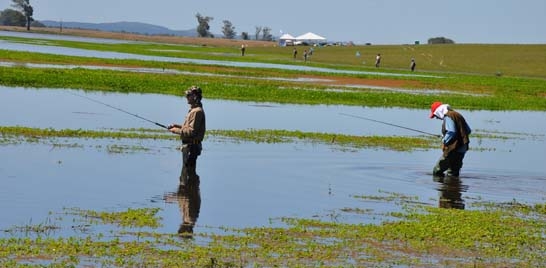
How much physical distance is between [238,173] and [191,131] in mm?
2673

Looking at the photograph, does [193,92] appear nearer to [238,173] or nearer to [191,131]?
[191,131]

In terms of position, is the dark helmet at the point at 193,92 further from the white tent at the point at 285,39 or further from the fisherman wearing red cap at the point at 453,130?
the white tent at the point at 285,39

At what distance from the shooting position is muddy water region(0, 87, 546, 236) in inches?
607

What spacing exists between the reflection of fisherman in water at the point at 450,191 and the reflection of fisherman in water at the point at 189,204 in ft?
12.4

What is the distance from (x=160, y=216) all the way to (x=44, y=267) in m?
3.65

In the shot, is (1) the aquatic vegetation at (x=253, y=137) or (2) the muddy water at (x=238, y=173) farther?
(1) the aquatic vegetation at (x=253, y=137)

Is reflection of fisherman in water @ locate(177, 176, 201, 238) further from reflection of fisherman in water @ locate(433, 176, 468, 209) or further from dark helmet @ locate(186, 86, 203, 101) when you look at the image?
reflection of fisherman in water @ locate(433, 176, 468, 209)

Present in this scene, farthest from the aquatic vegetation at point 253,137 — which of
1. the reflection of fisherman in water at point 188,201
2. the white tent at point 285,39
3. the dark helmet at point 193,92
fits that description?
the white tent at point 285,39

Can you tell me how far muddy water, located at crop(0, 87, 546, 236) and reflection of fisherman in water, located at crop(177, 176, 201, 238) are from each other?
0.10m

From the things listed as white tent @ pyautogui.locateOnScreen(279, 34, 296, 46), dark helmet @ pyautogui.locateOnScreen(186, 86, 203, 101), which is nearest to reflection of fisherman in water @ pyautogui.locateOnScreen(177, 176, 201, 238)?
dark helmet @ pyautogui.locateOnScreen(186, 86, 203, 101)

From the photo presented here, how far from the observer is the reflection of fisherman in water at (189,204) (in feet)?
44.7

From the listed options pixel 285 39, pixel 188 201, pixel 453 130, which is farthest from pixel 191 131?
pixel 285 39

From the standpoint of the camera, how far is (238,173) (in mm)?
19812

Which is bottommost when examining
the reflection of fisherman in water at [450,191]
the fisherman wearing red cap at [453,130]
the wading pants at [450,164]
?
the reflection of fisherman in water at [450,191]
